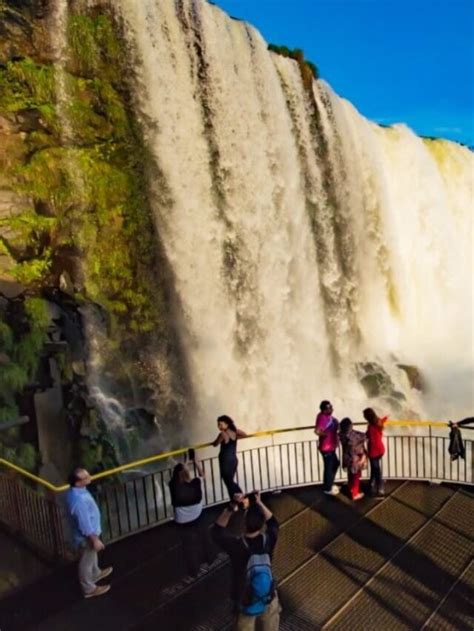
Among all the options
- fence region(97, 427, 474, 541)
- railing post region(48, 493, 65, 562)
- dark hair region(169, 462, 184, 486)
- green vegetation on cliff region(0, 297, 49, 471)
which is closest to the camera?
dark hair region(169, 462, 184, 486)

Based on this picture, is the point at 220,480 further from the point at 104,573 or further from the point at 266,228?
the point at 266,228

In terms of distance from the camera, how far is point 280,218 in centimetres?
1755

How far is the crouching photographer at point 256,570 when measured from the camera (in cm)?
441

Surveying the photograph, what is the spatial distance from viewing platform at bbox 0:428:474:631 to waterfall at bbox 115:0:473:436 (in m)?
7.36

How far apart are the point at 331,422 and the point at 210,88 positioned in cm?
1085

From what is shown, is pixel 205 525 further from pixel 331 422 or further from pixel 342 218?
pixel 342 218

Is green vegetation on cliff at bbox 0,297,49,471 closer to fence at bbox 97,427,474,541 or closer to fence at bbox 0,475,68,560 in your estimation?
fence at bbox 97,427,474,541

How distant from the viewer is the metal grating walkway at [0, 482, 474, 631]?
5.90 metres

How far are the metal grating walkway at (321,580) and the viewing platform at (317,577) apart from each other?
0.04 feet

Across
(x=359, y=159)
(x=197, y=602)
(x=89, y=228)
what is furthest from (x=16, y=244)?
(x=359, y=159)

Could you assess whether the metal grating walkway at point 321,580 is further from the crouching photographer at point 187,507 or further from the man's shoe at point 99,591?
the crouching photographer at point 187,507

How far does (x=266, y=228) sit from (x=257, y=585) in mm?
13455

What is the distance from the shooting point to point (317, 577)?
6629mm

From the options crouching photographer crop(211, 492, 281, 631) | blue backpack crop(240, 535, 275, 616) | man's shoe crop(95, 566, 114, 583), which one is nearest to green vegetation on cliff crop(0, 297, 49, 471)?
man's shoe crop(95, 566, 114, 583)
